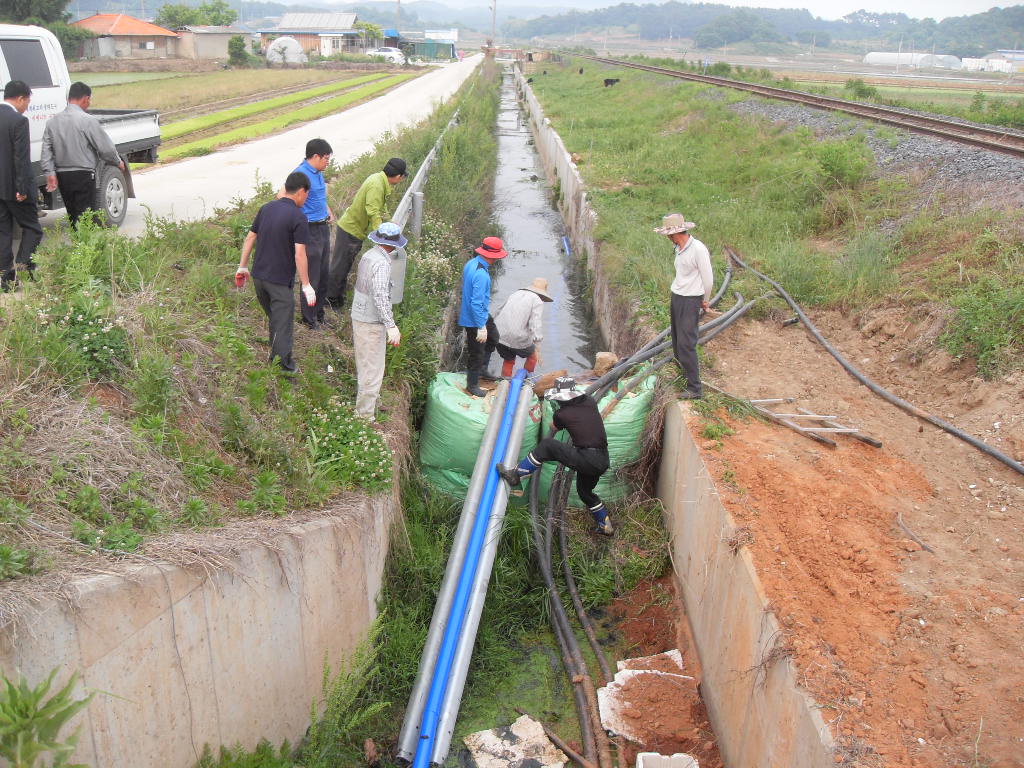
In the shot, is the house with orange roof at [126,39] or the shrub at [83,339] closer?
the shrub at [83,339]

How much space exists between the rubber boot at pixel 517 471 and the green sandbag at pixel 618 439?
63cm

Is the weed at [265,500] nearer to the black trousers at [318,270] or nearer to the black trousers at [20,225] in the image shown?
the black trousers at [318,270]

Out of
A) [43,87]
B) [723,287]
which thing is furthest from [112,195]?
[723,287]

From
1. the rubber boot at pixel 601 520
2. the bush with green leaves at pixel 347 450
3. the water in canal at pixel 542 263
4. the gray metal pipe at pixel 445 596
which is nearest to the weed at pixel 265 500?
the bush with green leaves at pixel 347 450

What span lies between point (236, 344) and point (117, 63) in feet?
170

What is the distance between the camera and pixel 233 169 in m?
13.6

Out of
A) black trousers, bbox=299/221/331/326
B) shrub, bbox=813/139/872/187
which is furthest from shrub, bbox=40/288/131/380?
shrub, bbox=813/139/872/187

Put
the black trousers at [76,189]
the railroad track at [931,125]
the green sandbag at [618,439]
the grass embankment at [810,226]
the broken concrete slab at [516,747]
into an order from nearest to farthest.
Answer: the broken concrete slab at [516,747]
the green sandbag at [618,439]
the black trousers at [76,189]
the grass embankment at [810,226]
the railroad track at [931,125]

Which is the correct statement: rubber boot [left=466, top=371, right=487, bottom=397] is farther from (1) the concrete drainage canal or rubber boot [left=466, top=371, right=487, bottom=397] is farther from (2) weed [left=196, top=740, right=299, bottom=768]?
(2) weed [left=196, top=740, right=299, bottom=768]

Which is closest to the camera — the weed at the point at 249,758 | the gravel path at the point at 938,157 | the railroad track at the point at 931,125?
the weed at the point at 249,758

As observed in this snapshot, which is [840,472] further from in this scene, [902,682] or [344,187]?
[344,187]

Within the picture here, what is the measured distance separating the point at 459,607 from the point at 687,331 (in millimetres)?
2878

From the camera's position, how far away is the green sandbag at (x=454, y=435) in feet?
22.5

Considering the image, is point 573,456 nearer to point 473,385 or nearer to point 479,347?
point 473,385
